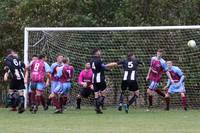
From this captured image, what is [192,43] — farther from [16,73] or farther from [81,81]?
[16,73]

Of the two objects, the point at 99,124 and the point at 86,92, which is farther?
Result: the point at 86,92

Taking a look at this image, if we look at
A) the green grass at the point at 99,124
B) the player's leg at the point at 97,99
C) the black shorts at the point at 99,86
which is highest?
the black shorts at the point at 99,86

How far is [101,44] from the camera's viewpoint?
73.8 feet

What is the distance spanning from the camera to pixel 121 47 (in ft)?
72.9

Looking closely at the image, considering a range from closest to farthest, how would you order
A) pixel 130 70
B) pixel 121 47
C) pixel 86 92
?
pixel 130 70
pixel 86 92
pixel 121 47

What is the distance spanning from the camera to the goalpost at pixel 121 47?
21.8 m

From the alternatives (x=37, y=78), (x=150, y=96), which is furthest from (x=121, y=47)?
(x=37, y=78)

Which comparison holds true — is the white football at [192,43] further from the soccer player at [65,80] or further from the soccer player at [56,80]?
the soccer player at [56,80]

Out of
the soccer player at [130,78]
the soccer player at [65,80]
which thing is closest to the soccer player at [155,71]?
the soccer player at [130,78]

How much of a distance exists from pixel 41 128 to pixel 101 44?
31.9 ft

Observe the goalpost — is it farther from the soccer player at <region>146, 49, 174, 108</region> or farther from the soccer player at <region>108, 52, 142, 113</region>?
the soccer player at <region>108, 52, 142, 113</region>

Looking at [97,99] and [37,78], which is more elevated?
[37,78]

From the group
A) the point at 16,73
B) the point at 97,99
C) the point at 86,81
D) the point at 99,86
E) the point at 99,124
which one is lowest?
the point at 99,124

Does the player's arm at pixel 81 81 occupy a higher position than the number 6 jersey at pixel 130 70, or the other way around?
the number 6 jersey at pixel 130 70
